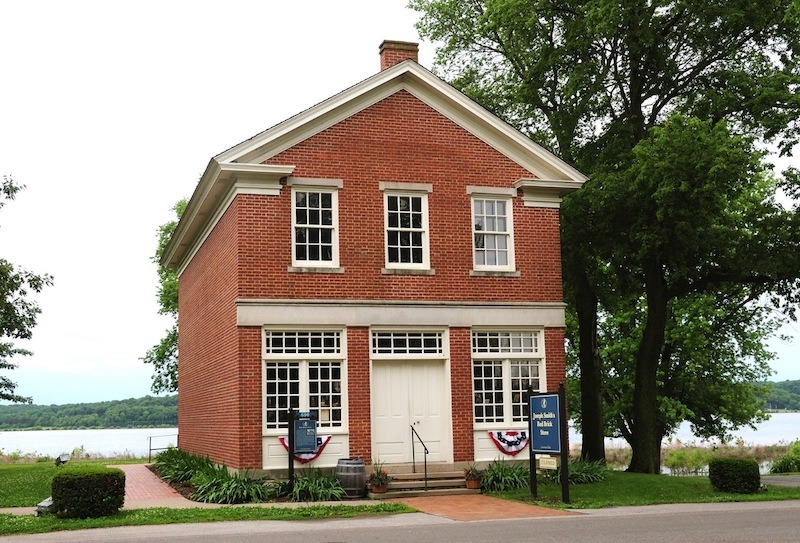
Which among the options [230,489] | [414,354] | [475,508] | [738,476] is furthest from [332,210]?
[738,476]

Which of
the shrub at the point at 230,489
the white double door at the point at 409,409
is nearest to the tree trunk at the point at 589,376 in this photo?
the white double door at the point at 409,409

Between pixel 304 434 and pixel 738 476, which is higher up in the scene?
pixel 304 434

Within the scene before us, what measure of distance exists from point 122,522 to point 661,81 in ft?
62.7

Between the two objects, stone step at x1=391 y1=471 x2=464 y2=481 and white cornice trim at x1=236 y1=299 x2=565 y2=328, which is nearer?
white cornice trim at x1=236 y1=299 x2=565 y2=328

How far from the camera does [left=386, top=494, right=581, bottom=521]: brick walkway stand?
15.7 m

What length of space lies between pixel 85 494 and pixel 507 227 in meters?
11.3

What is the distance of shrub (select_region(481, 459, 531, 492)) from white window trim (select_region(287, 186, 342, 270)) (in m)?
5.59

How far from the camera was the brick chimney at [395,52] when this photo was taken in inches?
880

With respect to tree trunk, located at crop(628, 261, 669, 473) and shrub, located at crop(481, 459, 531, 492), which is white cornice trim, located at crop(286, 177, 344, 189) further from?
tree trunk, located at crop(628, 261, 669, 473)

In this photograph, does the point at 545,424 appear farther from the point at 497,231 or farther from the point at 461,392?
the point at 497,231

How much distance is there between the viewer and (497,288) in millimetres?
21328

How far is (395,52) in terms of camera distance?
22.4 m

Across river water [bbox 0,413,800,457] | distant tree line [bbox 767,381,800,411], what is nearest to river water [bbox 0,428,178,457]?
river water [bbox 0,413,800,457]

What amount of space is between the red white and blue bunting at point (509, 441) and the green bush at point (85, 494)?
8706mm
